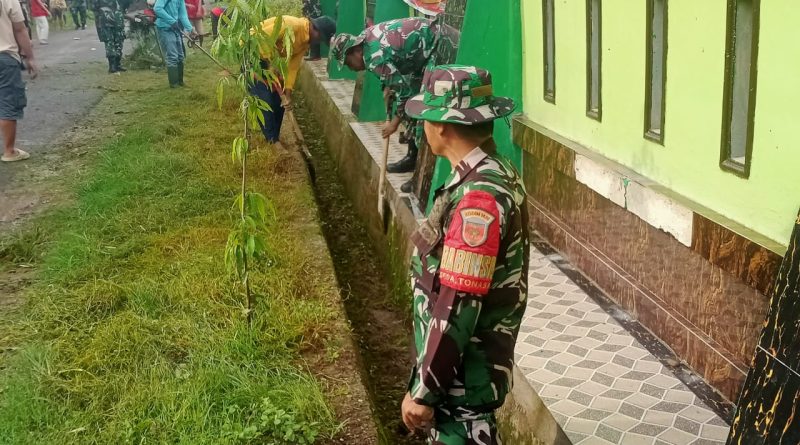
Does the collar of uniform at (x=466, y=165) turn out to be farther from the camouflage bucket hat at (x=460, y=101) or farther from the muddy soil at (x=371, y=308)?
the muddy soil at (x=371, y=308)

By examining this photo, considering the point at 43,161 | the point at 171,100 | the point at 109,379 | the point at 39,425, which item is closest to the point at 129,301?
the point at 109,379

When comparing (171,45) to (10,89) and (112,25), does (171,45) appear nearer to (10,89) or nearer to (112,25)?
(112,25)

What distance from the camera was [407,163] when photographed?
21.8 ft

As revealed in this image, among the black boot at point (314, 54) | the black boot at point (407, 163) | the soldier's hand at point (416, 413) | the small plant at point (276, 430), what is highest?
the black boot at point (314, 54)

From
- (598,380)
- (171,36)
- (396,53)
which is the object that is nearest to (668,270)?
(598,380)

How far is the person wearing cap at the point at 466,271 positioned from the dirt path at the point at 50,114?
4.79 meters

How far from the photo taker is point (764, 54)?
106 inches

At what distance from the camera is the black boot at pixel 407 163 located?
6.61 m

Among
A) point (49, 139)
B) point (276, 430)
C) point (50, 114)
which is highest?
point (50, 114)

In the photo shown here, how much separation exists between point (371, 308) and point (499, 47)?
2.15 m

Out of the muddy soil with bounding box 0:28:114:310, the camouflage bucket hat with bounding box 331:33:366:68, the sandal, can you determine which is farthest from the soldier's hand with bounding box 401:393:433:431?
the sandal

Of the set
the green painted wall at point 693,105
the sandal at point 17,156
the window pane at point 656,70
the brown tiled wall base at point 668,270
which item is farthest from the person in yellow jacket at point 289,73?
the window pane at point 656,70

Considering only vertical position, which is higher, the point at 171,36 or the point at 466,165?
the point at 171,36

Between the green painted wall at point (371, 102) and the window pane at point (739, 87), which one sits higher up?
the window pane at point (739, 87)
